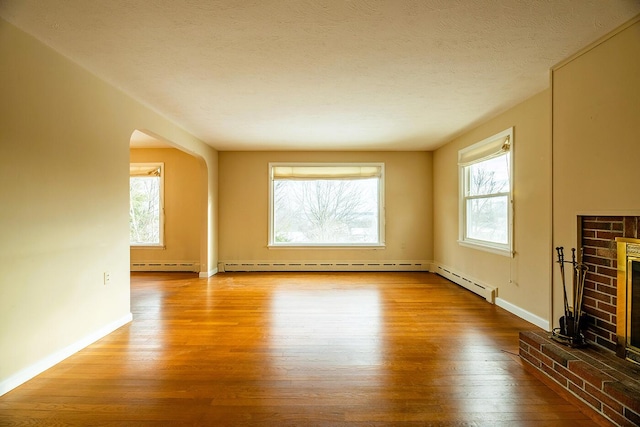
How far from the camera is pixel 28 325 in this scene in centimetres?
219

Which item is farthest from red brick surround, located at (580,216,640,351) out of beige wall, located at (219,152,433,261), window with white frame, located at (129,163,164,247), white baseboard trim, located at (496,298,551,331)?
window with white frame, located at (129,163,164,247)

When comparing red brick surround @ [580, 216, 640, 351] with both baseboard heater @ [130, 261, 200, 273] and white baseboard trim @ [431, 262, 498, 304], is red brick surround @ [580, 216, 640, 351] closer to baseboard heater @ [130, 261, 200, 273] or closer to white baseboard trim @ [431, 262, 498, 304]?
white baseboard trim @ [431, 262, 498, 304]

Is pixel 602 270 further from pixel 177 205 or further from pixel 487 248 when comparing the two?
pixel 177 205

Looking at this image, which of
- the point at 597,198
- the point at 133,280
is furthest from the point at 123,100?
the point at 597,198

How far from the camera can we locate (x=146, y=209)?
6.13 m

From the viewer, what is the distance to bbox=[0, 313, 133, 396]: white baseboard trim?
2048 mm

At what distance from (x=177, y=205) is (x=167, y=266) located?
1195 millimetres

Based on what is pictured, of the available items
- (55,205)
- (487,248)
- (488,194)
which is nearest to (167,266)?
(55,205)

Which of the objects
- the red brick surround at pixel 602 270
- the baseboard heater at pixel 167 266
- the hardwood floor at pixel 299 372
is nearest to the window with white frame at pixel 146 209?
the baseboard heater at pixel 167 266

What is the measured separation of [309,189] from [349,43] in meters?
4.00

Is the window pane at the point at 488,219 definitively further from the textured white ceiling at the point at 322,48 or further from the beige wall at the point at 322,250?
the beige wall at the point at 322,250

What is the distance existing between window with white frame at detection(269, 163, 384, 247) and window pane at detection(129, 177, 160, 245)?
89.4 inches

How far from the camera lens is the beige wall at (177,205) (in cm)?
608

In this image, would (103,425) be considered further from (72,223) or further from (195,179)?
(195,179)
